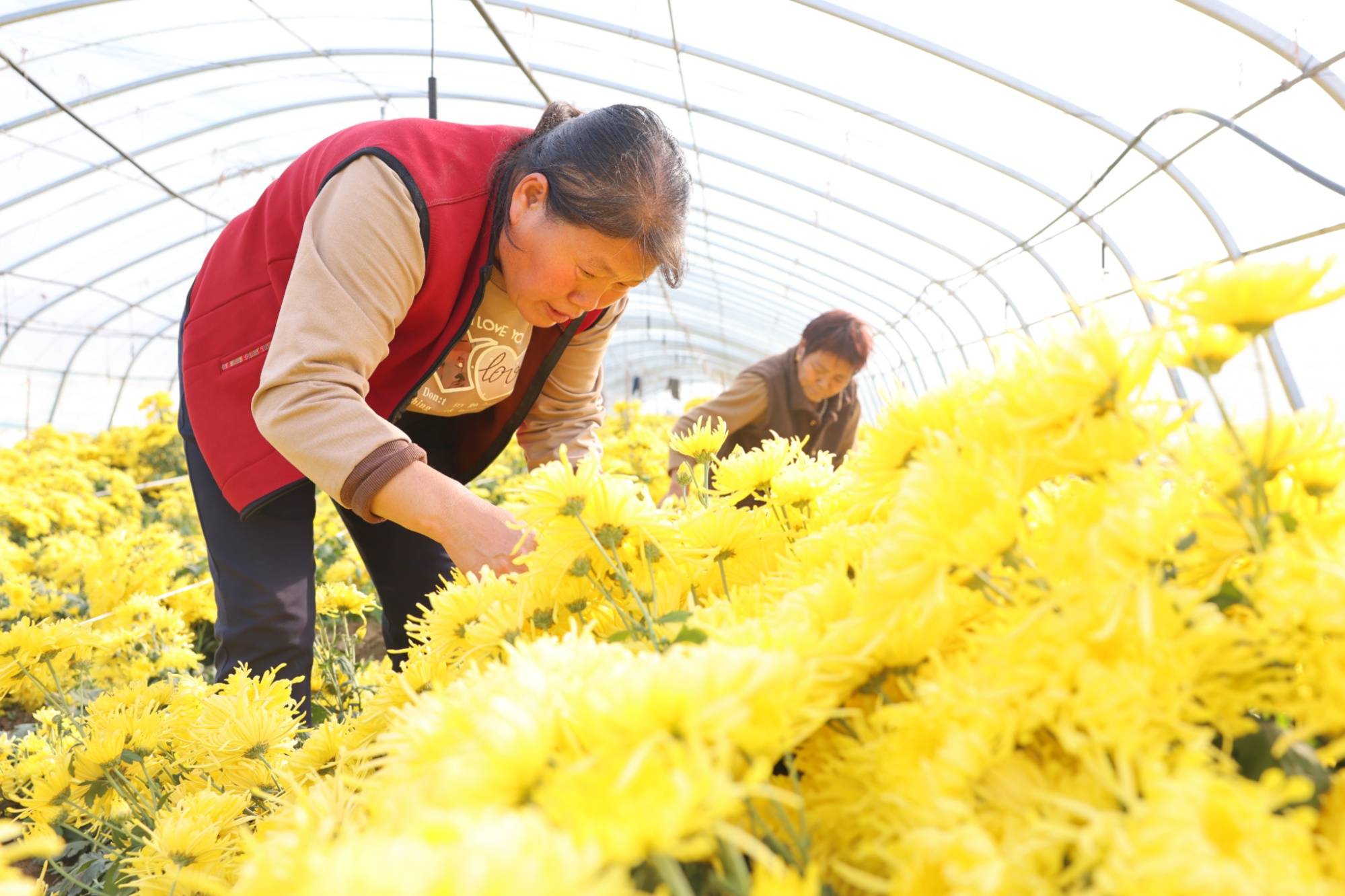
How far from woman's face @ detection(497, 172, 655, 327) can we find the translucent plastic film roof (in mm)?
2026

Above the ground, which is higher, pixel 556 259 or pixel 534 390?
pixel 556 259

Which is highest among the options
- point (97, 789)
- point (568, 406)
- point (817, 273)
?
point (568, 406)

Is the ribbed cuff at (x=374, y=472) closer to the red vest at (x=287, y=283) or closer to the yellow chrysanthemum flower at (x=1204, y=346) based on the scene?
the red vest at (x=287, y=283)

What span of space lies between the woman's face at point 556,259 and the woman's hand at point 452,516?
46 centimetres

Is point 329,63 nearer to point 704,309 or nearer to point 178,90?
point 178,90

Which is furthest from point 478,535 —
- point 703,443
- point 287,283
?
point 287,283

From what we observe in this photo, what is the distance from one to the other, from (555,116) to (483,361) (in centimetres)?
51

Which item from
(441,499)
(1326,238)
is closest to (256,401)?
(441,499)

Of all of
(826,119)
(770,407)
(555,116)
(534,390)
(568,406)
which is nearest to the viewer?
(555,116)

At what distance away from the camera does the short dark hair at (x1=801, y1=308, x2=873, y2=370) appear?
3.25 m

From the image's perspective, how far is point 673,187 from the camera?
1.46m

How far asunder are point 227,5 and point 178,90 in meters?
1.69

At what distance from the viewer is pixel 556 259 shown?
4.76 feet

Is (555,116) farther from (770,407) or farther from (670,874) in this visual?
(770,407)
